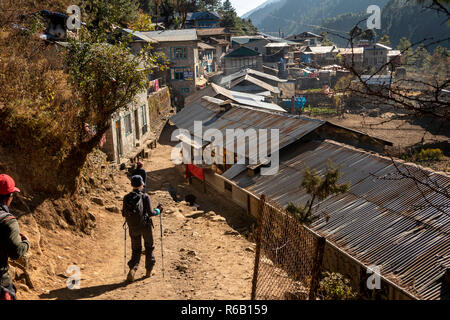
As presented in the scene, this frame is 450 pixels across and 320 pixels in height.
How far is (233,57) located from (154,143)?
31346 mm

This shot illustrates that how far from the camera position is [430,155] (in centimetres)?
2756

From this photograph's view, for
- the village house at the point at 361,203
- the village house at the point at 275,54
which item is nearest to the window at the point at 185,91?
the village house at the point at 275,54

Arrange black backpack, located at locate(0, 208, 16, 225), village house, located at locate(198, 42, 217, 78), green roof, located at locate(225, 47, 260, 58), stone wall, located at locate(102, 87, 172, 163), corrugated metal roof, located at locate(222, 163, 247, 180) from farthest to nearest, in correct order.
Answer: green roof, located at locate(225, 47, 260, 58) < village house, located at locate(198, 42, 217, 78) < stone wall, located at locate(102, 87, 172, 163) < corrugated metal roof, located at locate(222, 163, 247, 180) < black backpack, located at locate(0, 208, 16, 225)

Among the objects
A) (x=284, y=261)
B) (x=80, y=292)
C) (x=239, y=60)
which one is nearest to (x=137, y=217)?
(x=80, y=292)

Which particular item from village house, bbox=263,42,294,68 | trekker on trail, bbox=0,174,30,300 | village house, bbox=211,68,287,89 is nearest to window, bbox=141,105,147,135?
village house, bbox=211,68,287,89

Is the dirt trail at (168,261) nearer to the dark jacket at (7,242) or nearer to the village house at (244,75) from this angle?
the dark jacket at (7,242)

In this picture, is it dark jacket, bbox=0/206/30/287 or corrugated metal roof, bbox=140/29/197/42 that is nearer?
dark jacket, bbox=0/206/30/287

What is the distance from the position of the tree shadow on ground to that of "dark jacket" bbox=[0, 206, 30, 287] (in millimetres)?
2283

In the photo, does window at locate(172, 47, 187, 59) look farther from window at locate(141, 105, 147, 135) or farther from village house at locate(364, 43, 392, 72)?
village house at locate(364, 43, 392, 72)

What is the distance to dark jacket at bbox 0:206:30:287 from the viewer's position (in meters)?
4.68

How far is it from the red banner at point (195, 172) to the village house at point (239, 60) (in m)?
37.4

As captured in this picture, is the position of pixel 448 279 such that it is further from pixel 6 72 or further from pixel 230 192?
pixel 6 72

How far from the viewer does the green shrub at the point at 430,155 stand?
27.2 meters
